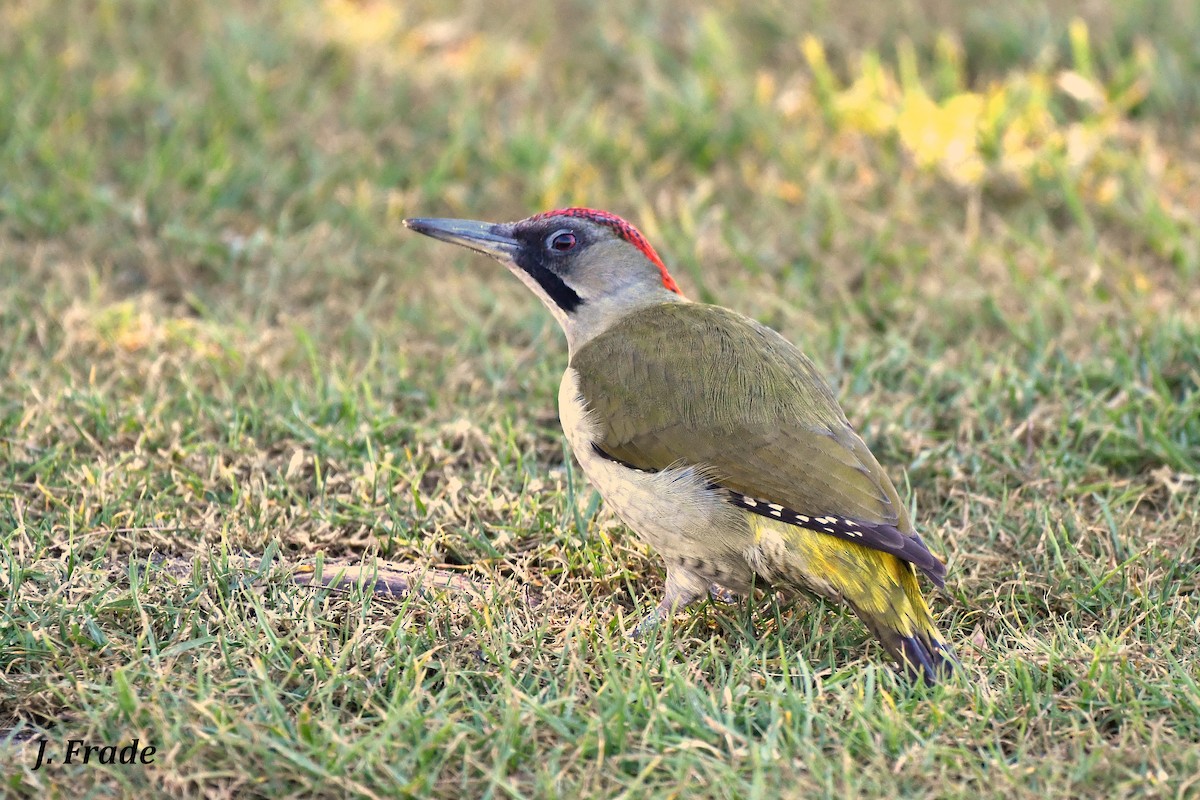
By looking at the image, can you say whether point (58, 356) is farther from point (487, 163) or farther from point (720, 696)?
point (720, 696)

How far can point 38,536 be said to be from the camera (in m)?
4.01

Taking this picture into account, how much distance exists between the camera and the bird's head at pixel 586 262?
439 centimetres

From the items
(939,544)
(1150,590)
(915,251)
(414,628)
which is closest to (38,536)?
(414,628)

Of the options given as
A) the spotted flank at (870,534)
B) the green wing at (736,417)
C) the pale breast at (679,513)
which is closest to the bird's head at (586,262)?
the green wing at (736,417)

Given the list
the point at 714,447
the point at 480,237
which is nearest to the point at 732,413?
the point at 714,447

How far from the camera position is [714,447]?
3834 millimetres

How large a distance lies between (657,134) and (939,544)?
3061 millimetres

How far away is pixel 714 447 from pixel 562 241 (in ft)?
3.03

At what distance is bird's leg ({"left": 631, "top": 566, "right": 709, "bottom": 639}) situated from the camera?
390cm

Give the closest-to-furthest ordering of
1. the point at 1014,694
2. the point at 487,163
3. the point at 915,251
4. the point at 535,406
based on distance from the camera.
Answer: the point at 1014,694 < the point at 535,406 < the point at 915,251 < the point at 487,163
